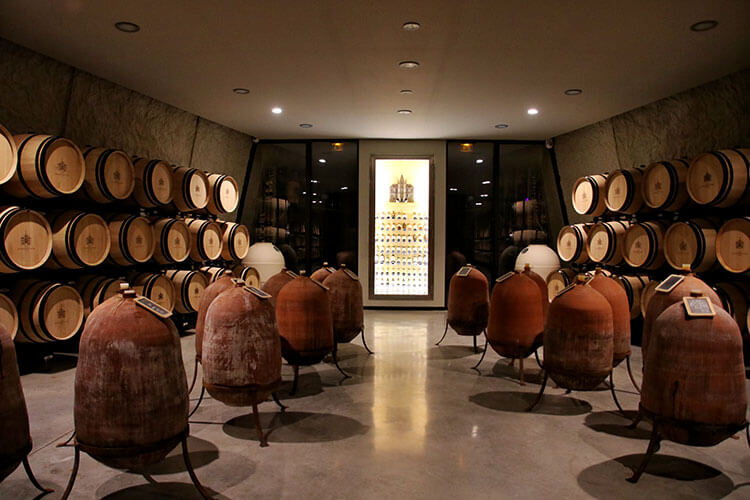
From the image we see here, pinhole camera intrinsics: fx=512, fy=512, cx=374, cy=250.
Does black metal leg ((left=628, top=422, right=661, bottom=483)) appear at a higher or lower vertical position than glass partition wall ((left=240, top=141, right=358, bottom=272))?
lower

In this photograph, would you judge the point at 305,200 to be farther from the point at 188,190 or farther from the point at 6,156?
the point at 6,156

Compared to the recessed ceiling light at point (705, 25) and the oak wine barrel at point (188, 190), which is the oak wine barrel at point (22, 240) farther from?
the recessed ceiling light at point (705, 25)

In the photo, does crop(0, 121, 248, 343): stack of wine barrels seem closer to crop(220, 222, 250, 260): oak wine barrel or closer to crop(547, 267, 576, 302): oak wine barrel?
crop(220, 222, 250, 260): oak wine barrel

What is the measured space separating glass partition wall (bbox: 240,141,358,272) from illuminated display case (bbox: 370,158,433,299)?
0.49 metres

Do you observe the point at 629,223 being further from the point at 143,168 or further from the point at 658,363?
the point at 143,168

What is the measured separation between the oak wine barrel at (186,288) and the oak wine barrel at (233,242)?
1046mm

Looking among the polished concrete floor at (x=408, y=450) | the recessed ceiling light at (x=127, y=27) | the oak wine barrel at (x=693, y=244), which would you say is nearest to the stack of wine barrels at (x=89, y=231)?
the polished concrete floor at (x=408, y=450)

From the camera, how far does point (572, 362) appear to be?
3.50 metres

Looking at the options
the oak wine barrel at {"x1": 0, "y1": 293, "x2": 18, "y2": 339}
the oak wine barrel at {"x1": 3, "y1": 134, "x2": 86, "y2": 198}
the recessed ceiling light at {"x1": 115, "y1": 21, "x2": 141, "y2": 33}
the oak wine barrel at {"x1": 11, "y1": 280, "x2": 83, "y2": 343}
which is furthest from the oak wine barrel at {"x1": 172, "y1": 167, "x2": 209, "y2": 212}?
the oak wine barrel at {"x1": 0, "y1": 293, "x2": 18, "y2": 339}

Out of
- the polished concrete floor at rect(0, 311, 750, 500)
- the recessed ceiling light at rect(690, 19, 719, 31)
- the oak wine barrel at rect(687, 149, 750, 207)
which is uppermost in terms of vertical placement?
the recessed ceiling light at rect(690, 19, 719, 31)

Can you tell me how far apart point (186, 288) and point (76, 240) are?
180 centimetres

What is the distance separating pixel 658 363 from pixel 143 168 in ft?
19.0

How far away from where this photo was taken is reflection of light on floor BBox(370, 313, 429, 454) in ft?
10.9

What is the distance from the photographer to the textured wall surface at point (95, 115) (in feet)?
16.2
